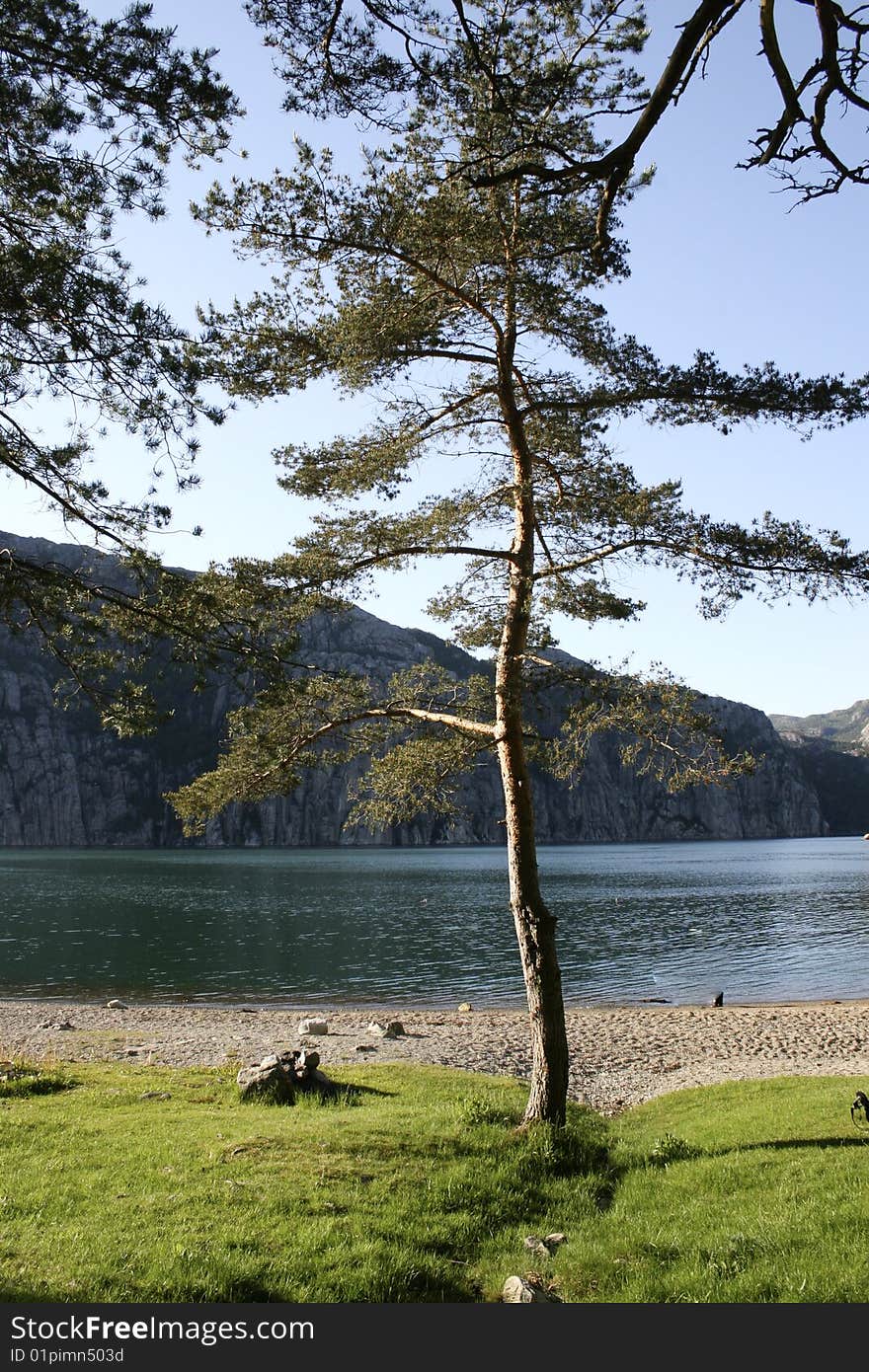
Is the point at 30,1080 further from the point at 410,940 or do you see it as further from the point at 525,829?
the point at 410,940

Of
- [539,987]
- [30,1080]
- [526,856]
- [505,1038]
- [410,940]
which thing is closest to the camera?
[539,987]

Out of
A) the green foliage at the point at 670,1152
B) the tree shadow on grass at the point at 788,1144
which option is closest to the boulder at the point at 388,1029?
the green foliage at the point at 670,1152

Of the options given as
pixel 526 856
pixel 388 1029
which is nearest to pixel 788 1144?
pixel 526 856

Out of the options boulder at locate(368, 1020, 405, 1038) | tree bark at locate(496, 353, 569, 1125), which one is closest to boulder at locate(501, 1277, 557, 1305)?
tree bark at locate(496, 353, 569, 1125)

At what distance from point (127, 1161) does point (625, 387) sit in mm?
10052

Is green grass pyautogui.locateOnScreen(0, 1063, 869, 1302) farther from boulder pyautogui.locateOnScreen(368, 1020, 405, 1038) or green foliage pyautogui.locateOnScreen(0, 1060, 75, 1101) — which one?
boulder pyautogui.locateOnScreen(368, 1020, 405, 1038)

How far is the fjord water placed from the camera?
32.6 meters

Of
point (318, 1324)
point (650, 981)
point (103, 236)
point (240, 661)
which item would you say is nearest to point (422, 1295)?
point (318, 1324)

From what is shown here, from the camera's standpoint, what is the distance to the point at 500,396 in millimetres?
11305

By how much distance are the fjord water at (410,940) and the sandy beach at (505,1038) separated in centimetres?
303

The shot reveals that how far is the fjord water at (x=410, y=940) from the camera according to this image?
3256cm

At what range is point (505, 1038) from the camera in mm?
22578

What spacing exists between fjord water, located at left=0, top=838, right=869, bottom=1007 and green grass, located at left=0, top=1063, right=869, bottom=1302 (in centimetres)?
2029

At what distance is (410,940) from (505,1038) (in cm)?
2221
